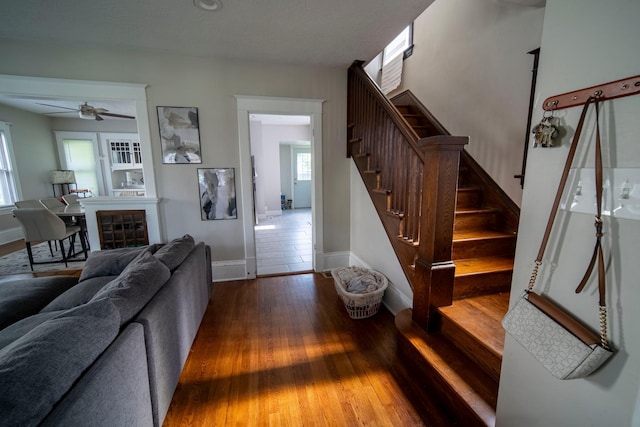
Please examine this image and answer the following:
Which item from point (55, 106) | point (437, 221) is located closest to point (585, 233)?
point (437, 221)

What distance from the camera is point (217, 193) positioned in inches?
122

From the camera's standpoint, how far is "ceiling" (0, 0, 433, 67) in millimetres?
1913

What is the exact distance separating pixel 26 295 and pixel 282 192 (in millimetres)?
7232

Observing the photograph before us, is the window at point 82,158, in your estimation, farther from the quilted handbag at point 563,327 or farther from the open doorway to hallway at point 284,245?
the quilted handbag at point 563,327

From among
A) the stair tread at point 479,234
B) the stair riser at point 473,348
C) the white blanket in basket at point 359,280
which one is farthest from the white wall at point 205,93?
the stair riser at point 473,348

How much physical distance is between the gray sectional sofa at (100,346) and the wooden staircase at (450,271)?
5.00 ft

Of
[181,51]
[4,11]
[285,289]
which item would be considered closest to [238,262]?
[285,289]

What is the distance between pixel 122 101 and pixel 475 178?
394cm

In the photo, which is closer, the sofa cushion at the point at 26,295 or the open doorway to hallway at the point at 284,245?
the sofa cushion at the point at 26,295

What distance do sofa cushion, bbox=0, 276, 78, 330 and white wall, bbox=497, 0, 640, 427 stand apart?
9.36ft

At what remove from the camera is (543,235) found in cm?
93

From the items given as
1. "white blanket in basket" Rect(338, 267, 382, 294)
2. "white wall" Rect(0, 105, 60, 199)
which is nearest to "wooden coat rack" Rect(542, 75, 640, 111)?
"white blanket in basket" Rect(338, 267, 382, 294)

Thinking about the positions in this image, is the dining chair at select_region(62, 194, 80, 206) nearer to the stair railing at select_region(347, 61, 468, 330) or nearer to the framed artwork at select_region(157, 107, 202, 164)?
the framed artwork at select_region(157, 107, 202, 164)

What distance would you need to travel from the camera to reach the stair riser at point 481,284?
1859mm
